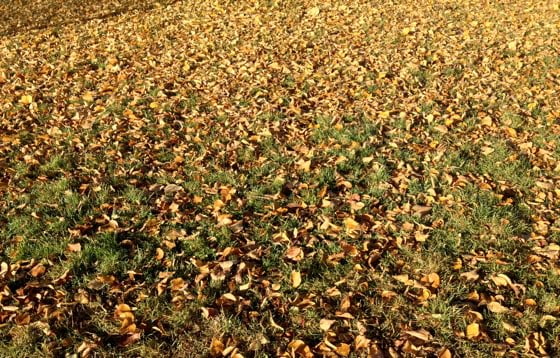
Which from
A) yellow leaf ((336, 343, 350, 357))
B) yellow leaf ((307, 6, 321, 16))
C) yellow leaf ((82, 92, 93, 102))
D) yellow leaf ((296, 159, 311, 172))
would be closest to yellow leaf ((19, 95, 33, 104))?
yellow leaf ((82, 92, 93, 102))

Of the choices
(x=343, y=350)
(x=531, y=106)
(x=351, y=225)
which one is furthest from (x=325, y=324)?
(x=531, y=106)

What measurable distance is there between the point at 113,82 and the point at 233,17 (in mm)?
3665

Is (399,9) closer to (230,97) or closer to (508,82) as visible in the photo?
(508,82)

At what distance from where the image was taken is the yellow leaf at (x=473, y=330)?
315cm

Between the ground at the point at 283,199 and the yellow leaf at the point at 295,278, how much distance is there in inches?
0.6

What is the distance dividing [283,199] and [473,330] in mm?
1887

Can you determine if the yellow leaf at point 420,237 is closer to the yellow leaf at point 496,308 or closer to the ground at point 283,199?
the ground at point 283,199

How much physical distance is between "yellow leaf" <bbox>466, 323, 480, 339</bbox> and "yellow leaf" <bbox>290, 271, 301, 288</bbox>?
44.7 inches

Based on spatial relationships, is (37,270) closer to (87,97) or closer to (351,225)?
(351,225)

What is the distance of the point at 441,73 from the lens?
696cm

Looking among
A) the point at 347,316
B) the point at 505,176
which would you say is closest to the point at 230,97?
the point at 505,176

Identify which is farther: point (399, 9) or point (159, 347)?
point (399, 9)

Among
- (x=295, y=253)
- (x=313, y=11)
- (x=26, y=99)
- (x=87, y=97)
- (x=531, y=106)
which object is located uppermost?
(x=26, y=99)

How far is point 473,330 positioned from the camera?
3.17 meters
